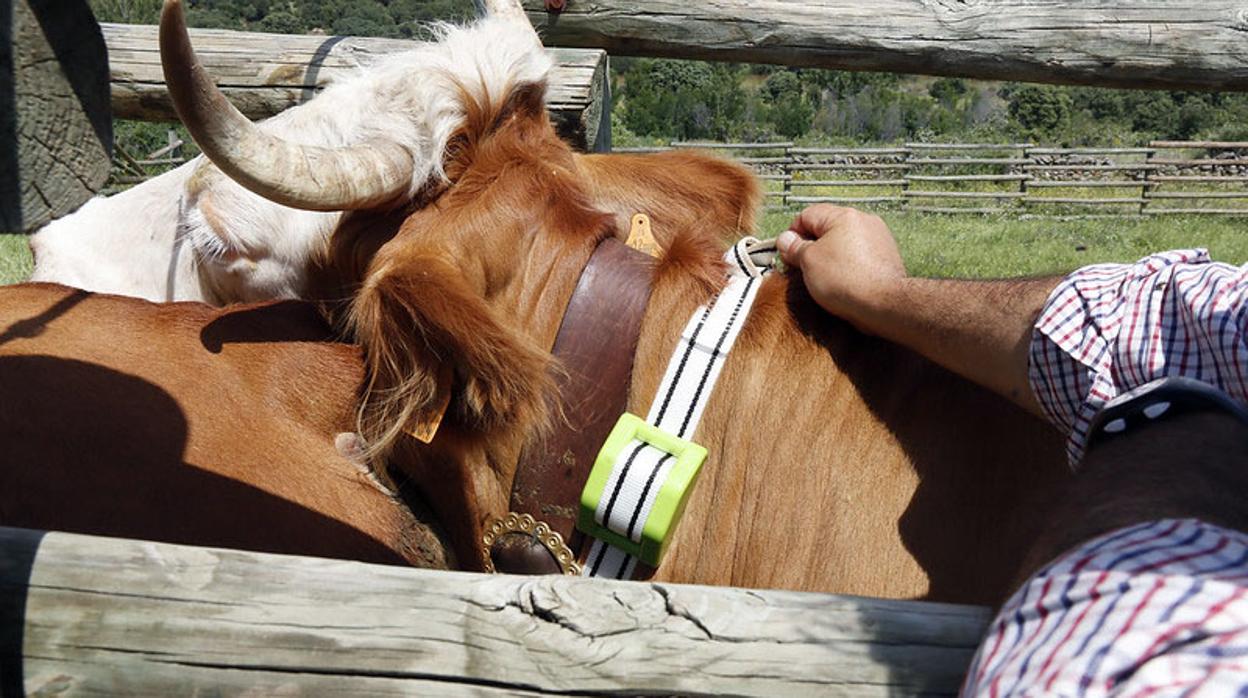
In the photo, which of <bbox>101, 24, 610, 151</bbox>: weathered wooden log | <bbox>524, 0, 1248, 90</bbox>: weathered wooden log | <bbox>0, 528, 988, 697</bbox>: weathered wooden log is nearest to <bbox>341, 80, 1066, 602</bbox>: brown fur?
<bbox>0, 528, 988, 697</bbox>: weathered wooden log

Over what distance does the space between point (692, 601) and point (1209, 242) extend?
44.9 feet

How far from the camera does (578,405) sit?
6.82 feet

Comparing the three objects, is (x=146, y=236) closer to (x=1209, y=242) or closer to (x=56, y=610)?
(x=56, y=610)

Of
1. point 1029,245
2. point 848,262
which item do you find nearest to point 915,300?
point 848,262

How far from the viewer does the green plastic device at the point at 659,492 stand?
1918 millimetres

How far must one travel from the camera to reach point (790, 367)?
2.10 m

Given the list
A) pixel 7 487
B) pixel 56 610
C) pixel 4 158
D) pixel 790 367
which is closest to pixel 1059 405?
pixel 790 367

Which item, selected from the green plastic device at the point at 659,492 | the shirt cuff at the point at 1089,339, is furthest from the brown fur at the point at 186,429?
the shirt cuff at the point at 1089,339

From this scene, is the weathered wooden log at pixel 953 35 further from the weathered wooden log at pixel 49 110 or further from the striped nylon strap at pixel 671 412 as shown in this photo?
the weathered wooden log at pixel 49 110

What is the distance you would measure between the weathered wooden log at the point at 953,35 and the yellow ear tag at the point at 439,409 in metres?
3.27

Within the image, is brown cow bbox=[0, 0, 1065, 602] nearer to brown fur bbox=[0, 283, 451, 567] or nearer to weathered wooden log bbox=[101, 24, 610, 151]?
brown fur bbox=[0, 283, 451, 567]

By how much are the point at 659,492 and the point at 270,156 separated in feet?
3.10

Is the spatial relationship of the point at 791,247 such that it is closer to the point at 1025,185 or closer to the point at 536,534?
the point at 536,534

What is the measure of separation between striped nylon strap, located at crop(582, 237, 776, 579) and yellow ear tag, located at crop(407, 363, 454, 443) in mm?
360
